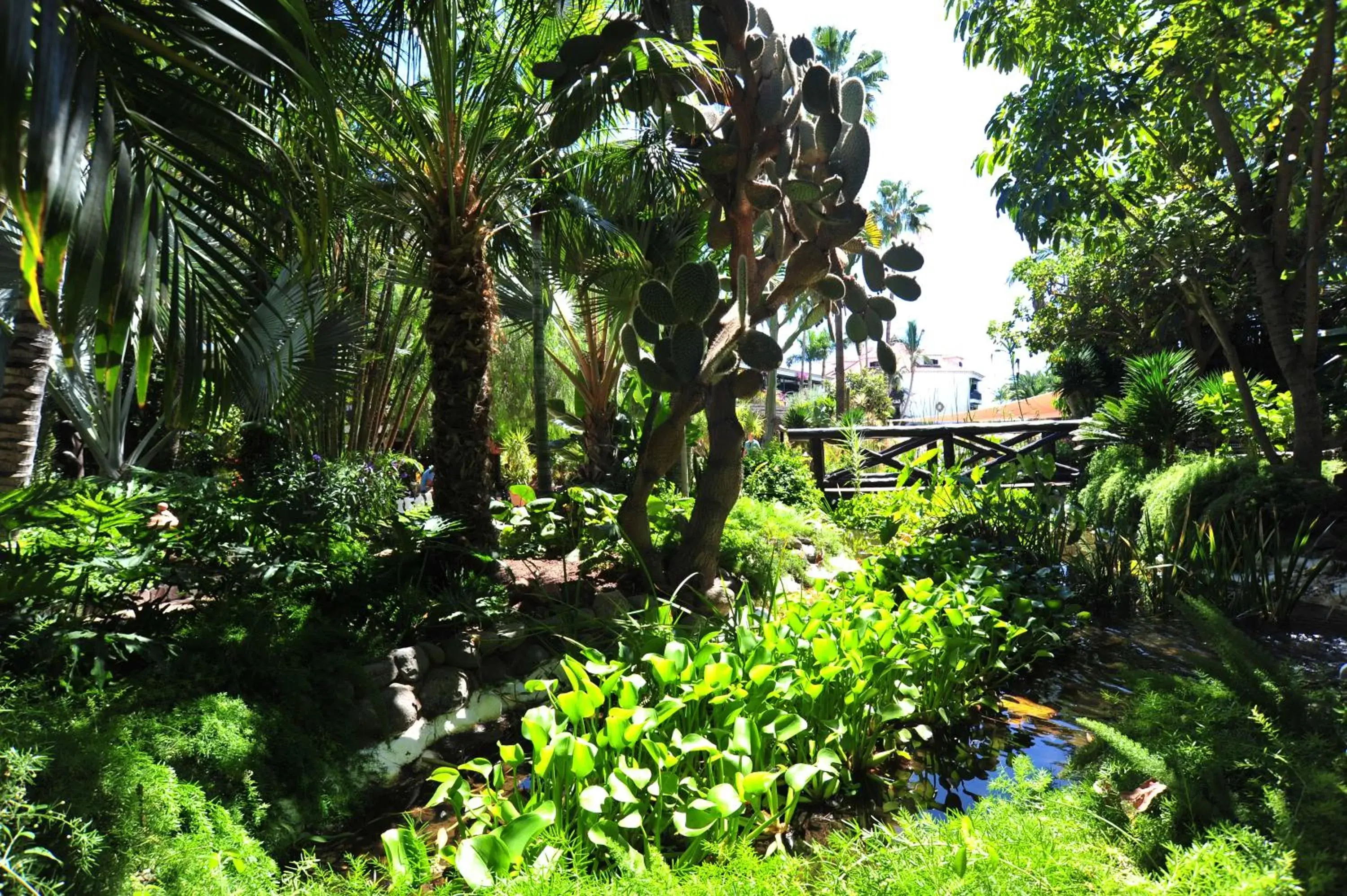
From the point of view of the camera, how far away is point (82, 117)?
5.07 ft

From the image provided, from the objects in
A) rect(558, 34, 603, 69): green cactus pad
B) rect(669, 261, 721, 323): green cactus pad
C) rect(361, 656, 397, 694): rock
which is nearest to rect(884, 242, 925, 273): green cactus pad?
rect(669, 261, 721, 323): green cactus pad

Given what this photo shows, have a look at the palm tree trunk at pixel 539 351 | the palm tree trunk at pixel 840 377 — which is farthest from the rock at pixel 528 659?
the palm tree trunk at pixel 840 377

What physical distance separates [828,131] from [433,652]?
11.9 ft

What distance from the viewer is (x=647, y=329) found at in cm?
418

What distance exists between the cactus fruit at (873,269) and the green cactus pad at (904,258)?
0.37ft

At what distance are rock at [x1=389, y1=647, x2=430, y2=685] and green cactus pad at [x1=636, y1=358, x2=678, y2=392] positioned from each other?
70.2 inches

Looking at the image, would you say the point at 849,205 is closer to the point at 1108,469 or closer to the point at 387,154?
the point at 387,154

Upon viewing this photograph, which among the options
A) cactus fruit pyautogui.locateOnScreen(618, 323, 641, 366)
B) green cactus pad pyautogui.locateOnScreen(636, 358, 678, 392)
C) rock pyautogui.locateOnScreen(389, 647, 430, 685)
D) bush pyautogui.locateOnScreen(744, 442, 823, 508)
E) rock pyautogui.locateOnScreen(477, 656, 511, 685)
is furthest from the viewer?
bush pyautogui.locateOnScreen(744, 442, 823, 508)

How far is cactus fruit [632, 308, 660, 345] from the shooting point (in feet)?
13.6

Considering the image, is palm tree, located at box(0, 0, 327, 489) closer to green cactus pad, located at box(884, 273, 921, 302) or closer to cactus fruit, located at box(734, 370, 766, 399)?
cactus fruit, located at box(734, 370, 766, 399)

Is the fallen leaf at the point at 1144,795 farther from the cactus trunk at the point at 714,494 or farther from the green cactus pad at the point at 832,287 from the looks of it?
the green cactus pad at the point at 832,287

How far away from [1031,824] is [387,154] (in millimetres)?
4624

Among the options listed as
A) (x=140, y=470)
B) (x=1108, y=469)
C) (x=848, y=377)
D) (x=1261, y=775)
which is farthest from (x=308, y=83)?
(x=848, y=377)

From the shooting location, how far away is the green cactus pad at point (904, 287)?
512cm
